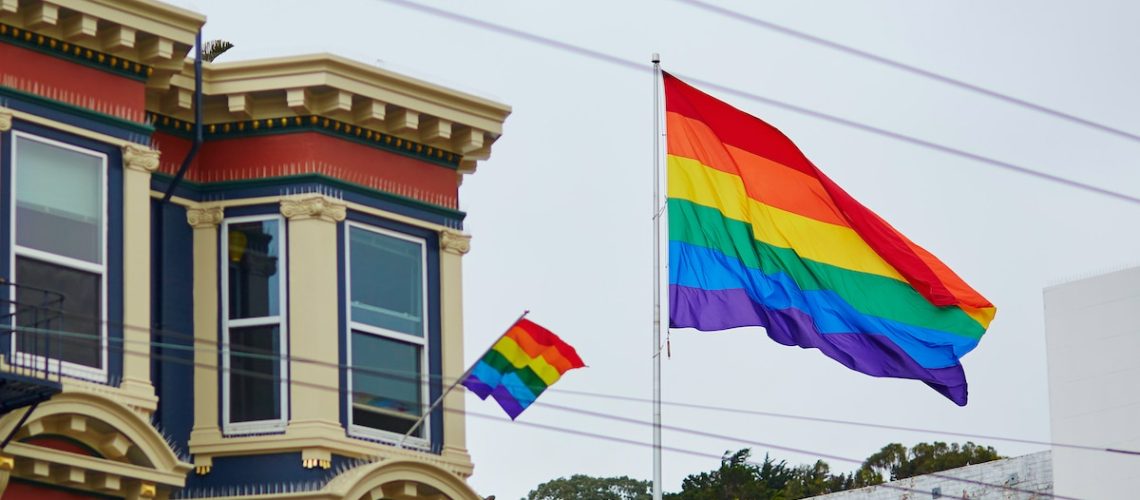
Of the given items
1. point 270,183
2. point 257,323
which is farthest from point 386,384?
point 270,183

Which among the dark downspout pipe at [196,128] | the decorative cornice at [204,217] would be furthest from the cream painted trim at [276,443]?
the dark downspout pipe at [196,128]

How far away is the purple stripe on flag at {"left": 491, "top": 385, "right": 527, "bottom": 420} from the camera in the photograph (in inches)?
990

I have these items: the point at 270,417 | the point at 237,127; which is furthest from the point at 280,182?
the point at 270,417

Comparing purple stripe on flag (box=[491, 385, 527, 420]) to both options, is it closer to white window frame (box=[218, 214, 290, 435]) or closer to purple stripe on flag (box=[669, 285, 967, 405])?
purple stripe on flag (box=[669, 285, 967, 405])

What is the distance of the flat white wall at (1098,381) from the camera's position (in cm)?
6350

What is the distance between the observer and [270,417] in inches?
939

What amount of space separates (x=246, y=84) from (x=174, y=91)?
29.3 inches

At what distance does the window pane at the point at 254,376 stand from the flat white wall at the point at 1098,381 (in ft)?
139

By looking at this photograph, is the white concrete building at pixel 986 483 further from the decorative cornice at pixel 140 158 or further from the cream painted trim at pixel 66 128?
the cream painted trim at pixel 66 128

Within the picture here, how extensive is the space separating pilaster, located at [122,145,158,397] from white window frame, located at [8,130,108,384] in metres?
0.20

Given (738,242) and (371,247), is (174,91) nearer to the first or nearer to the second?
(371,247)

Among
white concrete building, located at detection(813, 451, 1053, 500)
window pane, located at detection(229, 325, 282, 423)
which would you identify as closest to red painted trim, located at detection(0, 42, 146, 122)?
window pane, located at detection(229, 325, 282, 423)

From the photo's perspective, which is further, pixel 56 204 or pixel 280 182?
pixel 280 182

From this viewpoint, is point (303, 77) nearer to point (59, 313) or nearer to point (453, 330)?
point (453, 330)
